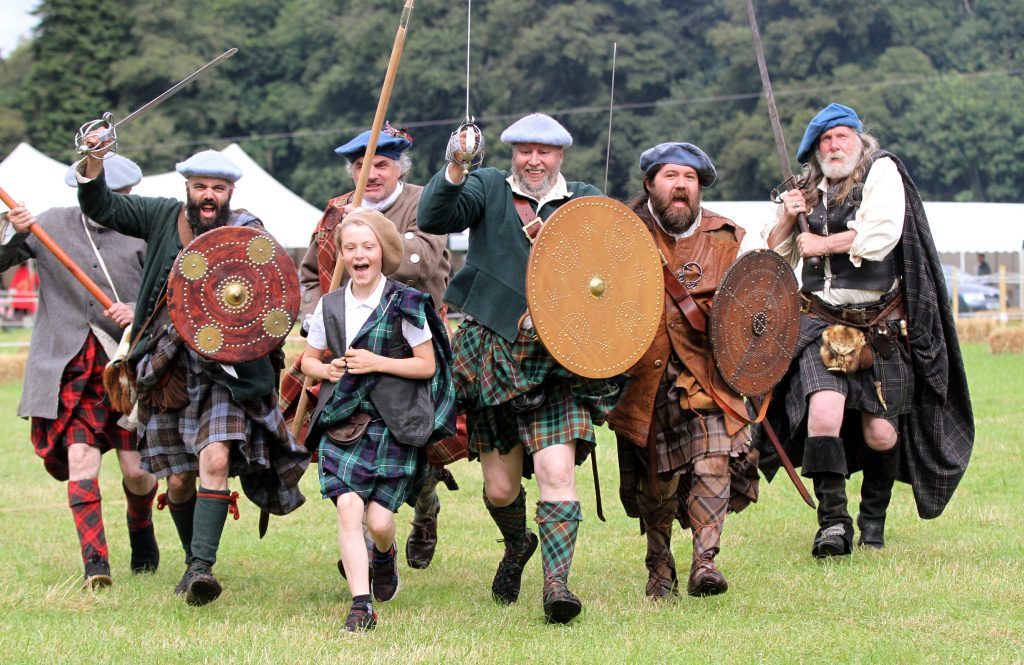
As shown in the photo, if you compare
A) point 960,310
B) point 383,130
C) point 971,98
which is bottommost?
point 960,310

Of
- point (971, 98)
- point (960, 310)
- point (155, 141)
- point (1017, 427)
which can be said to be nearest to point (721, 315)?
point (1017, 427)

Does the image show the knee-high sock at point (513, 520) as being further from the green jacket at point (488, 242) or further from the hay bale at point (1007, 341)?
the hay bale at point (1007, 341)

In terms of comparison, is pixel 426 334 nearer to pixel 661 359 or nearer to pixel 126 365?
pixel 661 359

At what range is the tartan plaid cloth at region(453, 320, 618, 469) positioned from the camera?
555 cm

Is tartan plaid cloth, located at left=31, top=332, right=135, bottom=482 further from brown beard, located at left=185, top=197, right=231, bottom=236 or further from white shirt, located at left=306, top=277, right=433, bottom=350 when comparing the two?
white shirt, located at left=306, top=277, right=433, bottom=350

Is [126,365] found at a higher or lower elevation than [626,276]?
lower

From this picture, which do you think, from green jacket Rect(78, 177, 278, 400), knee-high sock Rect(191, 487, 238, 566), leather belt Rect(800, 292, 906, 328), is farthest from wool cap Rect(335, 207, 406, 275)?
leather belt Rect(800, 292, 906, 328)

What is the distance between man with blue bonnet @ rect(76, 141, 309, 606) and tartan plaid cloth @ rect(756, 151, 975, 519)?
7.49ft

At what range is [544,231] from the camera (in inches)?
211

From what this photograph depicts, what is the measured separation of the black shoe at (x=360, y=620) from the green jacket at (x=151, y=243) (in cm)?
110

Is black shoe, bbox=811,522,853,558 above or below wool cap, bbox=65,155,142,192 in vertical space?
below

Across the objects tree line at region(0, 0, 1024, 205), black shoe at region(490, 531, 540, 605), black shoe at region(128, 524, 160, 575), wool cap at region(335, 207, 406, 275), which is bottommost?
black shoe at region(128, 524, 160, 575)

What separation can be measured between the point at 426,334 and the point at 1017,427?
6.95m

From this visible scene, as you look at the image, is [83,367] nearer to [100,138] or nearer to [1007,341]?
[100,138]
